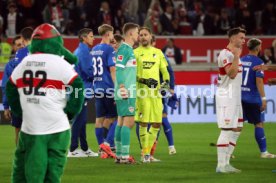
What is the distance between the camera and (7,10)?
27.8 metres

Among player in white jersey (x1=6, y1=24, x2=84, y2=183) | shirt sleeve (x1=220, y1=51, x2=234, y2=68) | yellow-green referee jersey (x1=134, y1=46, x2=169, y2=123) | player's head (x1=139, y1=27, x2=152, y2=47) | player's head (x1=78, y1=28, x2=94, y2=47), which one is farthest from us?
player's head (x1=78, y1=28, x2=94, y2=47)

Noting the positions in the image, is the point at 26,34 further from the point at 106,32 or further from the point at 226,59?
the point at 226,59

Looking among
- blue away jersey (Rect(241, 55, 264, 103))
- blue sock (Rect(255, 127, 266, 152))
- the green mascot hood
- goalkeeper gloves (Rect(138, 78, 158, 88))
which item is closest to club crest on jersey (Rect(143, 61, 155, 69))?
goalkeeper gloves (Rect(138, 78, 158, 88))

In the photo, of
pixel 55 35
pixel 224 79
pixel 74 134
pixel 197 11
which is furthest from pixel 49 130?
pixel 197 11

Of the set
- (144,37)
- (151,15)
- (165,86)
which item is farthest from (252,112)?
(151,15)

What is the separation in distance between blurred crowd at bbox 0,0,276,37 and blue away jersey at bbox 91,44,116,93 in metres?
11.3

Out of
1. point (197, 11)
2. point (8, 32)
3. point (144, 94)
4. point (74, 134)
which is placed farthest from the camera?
point (197, 11)

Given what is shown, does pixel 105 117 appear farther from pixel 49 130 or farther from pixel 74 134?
pixel 49 130

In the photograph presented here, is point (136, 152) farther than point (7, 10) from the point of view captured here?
No

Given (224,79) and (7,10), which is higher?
(7,10)

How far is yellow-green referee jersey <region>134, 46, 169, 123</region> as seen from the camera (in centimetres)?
1491

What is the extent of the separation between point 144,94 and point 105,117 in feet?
5.11

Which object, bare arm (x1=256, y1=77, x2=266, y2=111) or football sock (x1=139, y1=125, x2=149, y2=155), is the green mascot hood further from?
bare arm (x1=256, y1=77, x2=266, y2=111)

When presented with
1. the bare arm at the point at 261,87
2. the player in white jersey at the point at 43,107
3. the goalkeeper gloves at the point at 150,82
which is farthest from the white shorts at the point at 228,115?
the player in white jersey at the point at 43,107
